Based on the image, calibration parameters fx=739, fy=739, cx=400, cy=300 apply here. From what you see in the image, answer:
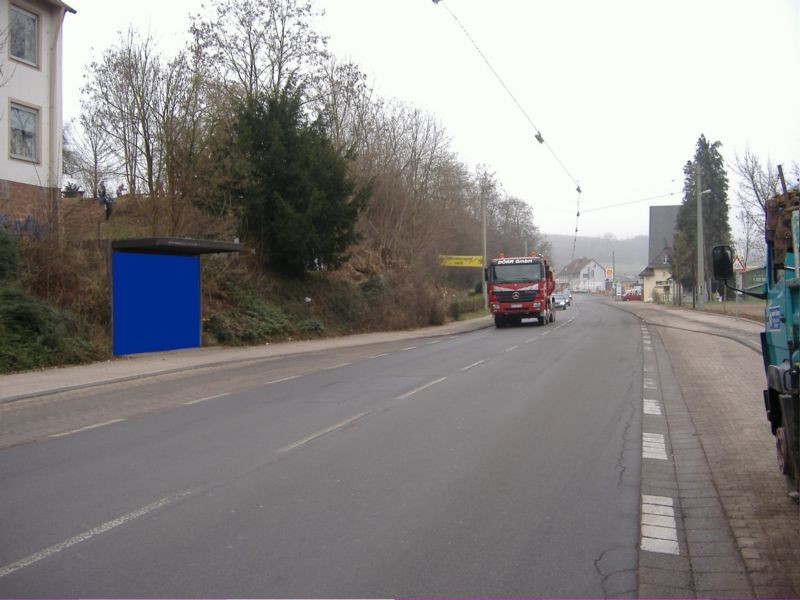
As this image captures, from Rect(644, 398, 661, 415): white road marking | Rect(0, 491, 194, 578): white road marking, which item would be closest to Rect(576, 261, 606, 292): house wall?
Rect(644, 398, 661, 415): white road marking

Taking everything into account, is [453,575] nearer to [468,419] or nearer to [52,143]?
[468,419]

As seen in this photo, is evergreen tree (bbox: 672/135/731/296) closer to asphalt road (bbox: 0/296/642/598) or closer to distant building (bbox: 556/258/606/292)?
asphalt road (bbox: 0/296/642/598)

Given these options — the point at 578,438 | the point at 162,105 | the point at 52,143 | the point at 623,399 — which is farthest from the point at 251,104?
the point at 578,438

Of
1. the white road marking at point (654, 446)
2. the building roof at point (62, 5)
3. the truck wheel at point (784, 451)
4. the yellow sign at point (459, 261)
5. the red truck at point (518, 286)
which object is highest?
the building roof at point (62, 5)

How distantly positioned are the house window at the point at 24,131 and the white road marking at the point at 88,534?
24.4 metres

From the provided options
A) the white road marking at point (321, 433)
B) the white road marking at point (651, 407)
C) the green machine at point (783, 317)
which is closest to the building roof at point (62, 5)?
the white road marking at point (321, 433)

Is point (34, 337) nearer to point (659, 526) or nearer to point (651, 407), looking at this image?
point (651, 407)

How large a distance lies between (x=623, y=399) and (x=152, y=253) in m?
14.9

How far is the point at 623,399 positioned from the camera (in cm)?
1192

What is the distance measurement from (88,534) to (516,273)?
3065cm

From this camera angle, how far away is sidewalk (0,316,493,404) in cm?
1399

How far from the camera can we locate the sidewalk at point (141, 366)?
13992 millimetres

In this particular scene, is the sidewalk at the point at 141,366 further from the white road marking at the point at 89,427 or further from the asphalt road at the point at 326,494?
the white road marking at the point at 89,427

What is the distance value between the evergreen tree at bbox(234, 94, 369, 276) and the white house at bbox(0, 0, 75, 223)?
6.85 meters
